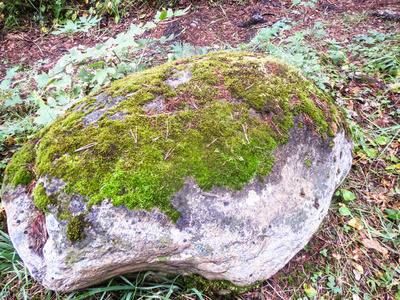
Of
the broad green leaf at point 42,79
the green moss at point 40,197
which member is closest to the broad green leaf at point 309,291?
the green moss at point 40,197

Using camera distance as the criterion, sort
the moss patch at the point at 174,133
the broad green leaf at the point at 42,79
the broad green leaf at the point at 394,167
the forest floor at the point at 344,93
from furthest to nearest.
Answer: the broad green leaf at the point at 394,167, the broad green leaf at the point at 42,79, the forest floor at the point at 344,93, the moss patch at the point at 174,133

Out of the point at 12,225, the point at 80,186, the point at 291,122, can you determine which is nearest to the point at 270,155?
the point at 291,122

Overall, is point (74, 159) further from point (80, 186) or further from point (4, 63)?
point (4, 63)

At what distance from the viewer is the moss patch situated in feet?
5.50

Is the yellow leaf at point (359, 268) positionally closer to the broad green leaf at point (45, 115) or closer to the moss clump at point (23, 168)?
the moss clump at point (23, 168)

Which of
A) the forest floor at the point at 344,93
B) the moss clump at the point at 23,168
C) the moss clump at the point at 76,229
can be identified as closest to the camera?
the moss clump at the point at 76,229

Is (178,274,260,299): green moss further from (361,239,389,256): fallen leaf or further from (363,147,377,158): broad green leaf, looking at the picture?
(363,147,377,158): broad green leaf

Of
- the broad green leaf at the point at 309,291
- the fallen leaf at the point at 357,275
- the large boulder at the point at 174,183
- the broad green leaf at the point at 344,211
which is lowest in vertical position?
the fallen leaf at the point at 357,275

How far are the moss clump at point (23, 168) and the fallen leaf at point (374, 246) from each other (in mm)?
3084

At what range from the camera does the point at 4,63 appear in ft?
17.4

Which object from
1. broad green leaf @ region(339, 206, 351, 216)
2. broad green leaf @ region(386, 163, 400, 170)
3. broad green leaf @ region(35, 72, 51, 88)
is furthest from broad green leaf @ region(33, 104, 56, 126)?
broad green leaf @ region(386, 163, 400, 170)

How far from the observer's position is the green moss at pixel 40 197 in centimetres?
165

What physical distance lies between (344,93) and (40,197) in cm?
413

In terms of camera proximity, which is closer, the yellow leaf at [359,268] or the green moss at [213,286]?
the green moss at [213,286]
